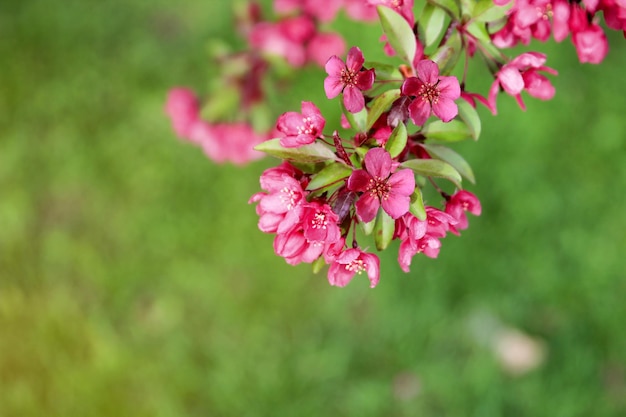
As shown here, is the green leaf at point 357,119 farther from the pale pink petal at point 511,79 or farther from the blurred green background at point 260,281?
the blurred green background at point 260,281

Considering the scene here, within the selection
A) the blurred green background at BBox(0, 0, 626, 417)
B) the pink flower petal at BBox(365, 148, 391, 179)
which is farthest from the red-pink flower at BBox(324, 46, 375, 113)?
the blurred green background at BBox(0, 0, 626, 417)

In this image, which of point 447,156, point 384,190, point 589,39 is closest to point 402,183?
point 384,190

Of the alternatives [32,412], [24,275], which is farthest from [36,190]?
[32,412]

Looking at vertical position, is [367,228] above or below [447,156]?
below

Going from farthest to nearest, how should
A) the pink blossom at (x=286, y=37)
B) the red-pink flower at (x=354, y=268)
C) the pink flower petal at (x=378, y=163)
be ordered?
the pink blossom at (x=286, y=37)
the red-pink flower at (x=354, y=268)
the pink flower petal at (x=378, y=163)

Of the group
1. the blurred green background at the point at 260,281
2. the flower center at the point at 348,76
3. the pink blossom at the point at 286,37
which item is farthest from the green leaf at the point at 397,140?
the blurred green background at the point at 260,281

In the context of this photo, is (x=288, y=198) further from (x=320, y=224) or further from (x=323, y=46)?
(x=323, y=46)

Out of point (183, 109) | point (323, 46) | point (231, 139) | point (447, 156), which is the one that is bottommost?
point (447, 156)
